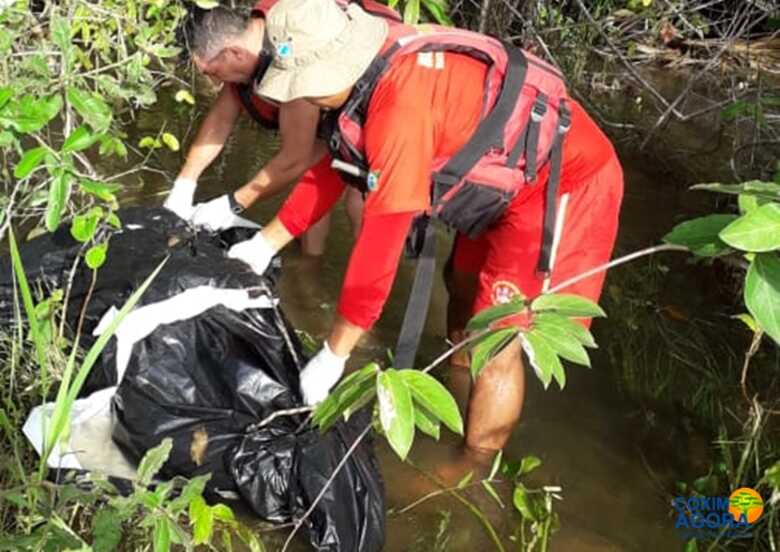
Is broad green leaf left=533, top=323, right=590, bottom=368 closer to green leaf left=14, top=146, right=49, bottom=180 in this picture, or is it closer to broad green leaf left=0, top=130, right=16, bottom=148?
green leaf left=14, top=146, right=49, bottom=180

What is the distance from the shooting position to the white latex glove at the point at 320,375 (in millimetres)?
2348

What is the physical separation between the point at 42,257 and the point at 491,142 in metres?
1.25

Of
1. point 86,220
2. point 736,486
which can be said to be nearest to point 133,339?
point 86,220

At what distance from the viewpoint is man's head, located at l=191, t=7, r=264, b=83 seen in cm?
260

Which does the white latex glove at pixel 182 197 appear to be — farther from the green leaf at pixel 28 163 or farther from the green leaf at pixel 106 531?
the green leaf at pixel 106 531

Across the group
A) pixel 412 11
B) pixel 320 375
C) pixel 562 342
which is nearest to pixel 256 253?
pixel 320 375

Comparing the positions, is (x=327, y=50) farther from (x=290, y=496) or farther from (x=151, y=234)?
(x=290, y=496)

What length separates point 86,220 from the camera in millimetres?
2141

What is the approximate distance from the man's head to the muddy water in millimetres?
1116

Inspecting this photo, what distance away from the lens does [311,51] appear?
84.2 inches

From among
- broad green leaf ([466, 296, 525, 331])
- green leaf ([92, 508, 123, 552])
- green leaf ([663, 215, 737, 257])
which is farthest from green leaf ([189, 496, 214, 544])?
green leaf ([663, 215, 737, 257])

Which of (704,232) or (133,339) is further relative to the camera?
(133,339)

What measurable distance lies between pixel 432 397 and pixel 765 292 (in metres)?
0.45

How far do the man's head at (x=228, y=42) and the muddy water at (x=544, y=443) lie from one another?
3.66 ft
